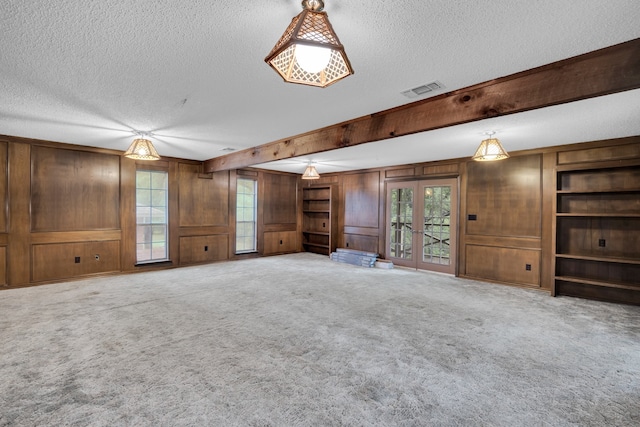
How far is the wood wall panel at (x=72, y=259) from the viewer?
16.6 ft

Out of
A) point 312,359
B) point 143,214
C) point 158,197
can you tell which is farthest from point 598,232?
point 143,214

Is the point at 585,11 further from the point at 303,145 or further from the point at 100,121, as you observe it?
the point at 100,121

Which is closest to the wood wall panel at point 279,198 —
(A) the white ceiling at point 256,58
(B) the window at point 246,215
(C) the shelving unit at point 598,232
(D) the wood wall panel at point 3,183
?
(B) the window at point 246,215

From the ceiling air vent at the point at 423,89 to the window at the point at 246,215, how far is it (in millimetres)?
5880

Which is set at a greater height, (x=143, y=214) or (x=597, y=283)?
(x=143, y=214)

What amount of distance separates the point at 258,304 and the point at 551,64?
4.01 meters

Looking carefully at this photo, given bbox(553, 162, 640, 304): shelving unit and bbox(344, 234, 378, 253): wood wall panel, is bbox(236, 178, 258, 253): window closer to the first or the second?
bbox(344, 234, 378, 253): wood wall panel

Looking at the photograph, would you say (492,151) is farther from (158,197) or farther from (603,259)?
(158,197)

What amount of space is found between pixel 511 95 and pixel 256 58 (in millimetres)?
2104

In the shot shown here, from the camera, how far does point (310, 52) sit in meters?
1.49

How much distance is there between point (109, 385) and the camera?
2.21 metres

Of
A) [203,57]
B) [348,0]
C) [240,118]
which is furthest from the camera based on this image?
[240,118]

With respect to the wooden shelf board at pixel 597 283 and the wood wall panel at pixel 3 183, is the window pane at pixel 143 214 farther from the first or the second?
the wooden shelf board at pixel 597 283

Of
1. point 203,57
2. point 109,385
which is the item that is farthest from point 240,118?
point 109,385
